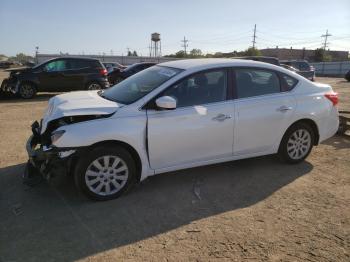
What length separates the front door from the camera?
14.2ft

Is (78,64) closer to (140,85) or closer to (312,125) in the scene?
(140,85)

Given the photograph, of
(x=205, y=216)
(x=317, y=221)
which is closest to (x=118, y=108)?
(x=205, y=216)

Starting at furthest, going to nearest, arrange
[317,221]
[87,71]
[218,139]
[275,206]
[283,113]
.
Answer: [87,71] → [283,113] → [218,139] → [275,206] → [317,221]

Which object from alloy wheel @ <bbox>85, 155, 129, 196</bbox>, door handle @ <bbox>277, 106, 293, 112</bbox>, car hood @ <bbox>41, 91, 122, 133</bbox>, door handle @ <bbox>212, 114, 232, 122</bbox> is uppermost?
car hood @ <bbox>41, 91, 122, 133</bbox>

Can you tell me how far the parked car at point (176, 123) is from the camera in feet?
13.4

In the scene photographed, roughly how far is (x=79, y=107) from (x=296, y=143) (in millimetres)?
3367

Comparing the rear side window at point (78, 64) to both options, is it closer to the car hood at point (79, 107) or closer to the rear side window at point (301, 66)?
the car hood at point (79, 107)

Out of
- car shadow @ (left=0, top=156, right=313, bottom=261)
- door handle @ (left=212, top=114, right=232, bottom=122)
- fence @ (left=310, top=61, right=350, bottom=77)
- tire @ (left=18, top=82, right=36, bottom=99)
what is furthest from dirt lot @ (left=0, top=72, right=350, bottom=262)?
fence @ (left=310, top=61, right=350, bottom=77)

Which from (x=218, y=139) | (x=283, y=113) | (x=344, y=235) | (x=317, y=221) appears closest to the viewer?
(x=344, y=235)

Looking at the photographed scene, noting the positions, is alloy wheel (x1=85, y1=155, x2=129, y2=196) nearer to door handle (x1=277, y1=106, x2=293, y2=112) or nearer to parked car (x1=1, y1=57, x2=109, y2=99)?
door handle (x1=277, y1=106, x2=293, y2=112)

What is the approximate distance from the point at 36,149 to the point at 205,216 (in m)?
2.28

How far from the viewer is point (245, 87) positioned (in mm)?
4977

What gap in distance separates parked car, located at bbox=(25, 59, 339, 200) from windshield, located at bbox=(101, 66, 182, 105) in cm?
2

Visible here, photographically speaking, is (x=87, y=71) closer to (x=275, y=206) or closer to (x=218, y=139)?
(x=218, y=139)
